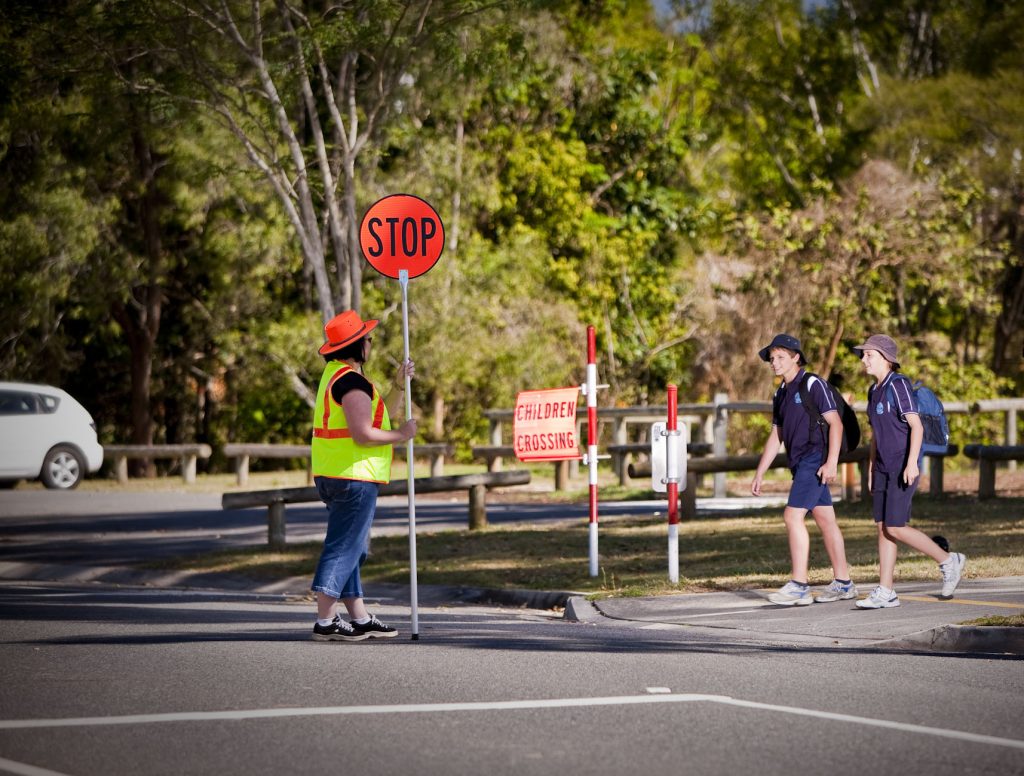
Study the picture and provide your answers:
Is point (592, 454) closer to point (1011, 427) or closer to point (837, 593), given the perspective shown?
point (837, 593)

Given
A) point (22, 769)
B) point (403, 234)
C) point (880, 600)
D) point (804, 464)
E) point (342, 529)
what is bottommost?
point (22, 769)

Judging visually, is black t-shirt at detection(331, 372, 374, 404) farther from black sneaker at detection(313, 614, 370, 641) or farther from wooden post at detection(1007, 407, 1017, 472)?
wooden post at detection(1007, 407, 1017, 472)

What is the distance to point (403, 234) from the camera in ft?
36.6

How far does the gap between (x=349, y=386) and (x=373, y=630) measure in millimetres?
1519

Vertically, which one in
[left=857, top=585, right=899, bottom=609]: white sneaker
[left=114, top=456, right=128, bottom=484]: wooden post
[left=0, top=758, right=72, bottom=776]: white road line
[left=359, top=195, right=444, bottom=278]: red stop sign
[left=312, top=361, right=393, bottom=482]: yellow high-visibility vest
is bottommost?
[left=0, top=758, right=72, bottom=776]: white road line

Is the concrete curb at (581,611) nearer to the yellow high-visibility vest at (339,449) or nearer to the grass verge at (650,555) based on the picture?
the grass verge at (650,555)

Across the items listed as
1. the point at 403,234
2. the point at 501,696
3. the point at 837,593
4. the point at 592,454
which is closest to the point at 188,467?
the point at 592,454

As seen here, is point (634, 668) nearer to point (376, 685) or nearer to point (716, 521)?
point (376, 685)

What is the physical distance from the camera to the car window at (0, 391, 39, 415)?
86.2 feet

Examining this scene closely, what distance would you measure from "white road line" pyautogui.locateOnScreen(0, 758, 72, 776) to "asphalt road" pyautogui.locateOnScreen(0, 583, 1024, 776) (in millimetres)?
20

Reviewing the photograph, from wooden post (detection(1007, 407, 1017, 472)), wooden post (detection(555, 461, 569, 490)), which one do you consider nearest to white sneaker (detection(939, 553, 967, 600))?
wooden post (detection(1007, 407, 1017, 472))

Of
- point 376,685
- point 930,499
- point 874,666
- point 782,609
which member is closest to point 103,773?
point 376,685

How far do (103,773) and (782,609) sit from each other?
5.89 metres

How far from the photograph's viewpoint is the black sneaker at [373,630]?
998 cm
